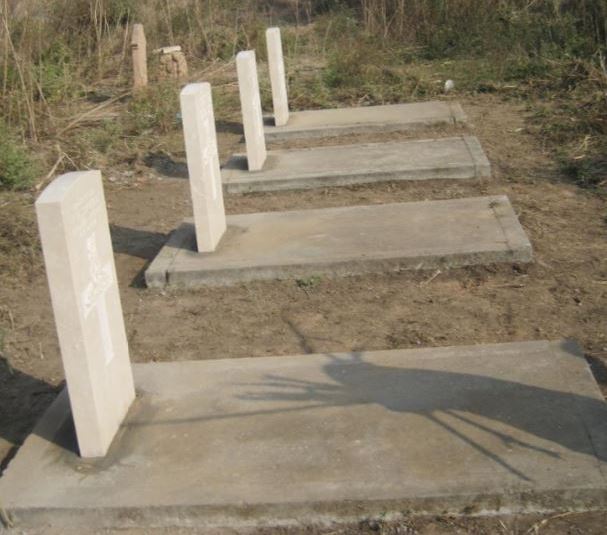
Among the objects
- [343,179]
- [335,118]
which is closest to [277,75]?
[335,118]

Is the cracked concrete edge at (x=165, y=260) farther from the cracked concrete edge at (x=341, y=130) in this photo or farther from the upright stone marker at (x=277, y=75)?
the upright stone marker at (x=277, y=75)

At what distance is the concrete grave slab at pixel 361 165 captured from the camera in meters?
7.23

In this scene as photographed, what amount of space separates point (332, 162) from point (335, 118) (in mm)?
1935

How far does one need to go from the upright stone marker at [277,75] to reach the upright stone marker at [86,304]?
585 centimetres

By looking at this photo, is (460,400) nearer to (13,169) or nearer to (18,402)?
(18,402)

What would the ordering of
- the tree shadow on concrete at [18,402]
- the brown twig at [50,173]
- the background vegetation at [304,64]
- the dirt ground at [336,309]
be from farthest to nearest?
the background vegetation at [304,64]
the brown twig at [50,173]
the dirt ground at [336,309]
the tree shadow on concrete at [18,402]

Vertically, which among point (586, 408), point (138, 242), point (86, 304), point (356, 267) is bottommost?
point (138, 242)

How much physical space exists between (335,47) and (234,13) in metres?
2.16

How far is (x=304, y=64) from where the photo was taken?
39.9 feet

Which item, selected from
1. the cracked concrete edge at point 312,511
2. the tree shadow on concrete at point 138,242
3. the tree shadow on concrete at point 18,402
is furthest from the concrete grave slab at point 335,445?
the tree shadow on concrete at point 138,242

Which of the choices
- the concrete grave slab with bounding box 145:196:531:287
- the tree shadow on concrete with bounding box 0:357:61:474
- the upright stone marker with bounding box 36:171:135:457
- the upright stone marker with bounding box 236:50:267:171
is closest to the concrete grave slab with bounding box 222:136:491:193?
the upright stone marker with bounding box 236:50:267:171

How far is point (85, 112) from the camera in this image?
9570 millimetres

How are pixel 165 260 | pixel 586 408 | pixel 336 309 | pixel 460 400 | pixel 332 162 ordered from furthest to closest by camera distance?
pixel 332 162
pixel 165 260
pixel 336 309
pixel 460 400
pixel 586 408

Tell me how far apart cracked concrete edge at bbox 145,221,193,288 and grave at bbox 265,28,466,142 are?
3.21 metres
